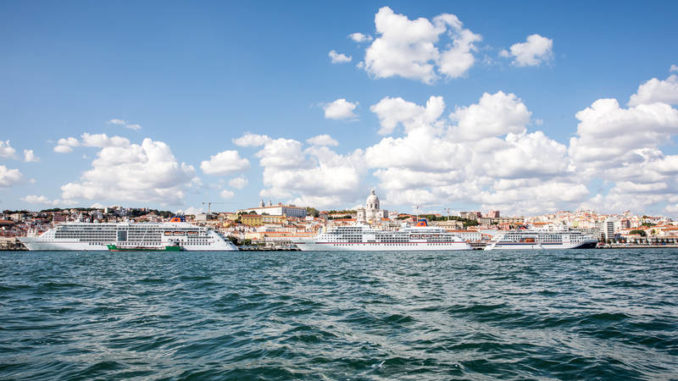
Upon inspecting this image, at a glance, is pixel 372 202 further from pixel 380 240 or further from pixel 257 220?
pixel 380 240

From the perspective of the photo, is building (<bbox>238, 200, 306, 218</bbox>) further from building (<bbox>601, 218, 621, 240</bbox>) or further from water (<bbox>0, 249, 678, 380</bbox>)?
water (<bbox>0, 249, 678, 380</bbox>)

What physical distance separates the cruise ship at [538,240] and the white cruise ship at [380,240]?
896 cm

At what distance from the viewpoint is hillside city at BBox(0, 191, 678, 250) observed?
4437 inches

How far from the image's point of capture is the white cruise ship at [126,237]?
78.1 meters

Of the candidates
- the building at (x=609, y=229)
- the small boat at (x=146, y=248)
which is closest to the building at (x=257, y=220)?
the small boat at (x=146, y=248)

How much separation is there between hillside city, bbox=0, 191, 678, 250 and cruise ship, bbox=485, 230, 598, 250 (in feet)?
12.1

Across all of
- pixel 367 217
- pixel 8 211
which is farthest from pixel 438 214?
pixel 8 211

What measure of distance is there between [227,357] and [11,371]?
10.1 feet

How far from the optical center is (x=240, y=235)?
400 ft

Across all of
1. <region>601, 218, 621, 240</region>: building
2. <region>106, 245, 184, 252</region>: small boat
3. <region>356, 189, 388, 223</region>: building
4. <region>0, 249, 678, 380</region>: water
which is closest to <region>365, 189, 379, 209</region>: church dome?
<region>356, 189, 388, 223</region>: building

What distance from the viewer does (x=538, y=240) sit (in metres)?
89.9

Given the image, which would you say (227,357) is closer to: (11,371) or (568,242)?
(11,371)

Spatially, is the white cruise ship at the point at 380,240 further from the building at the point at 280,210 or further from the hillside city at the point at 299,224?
the building at the point at 280,210

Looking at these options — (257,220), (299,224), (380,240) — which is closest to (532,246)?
(380,240)
